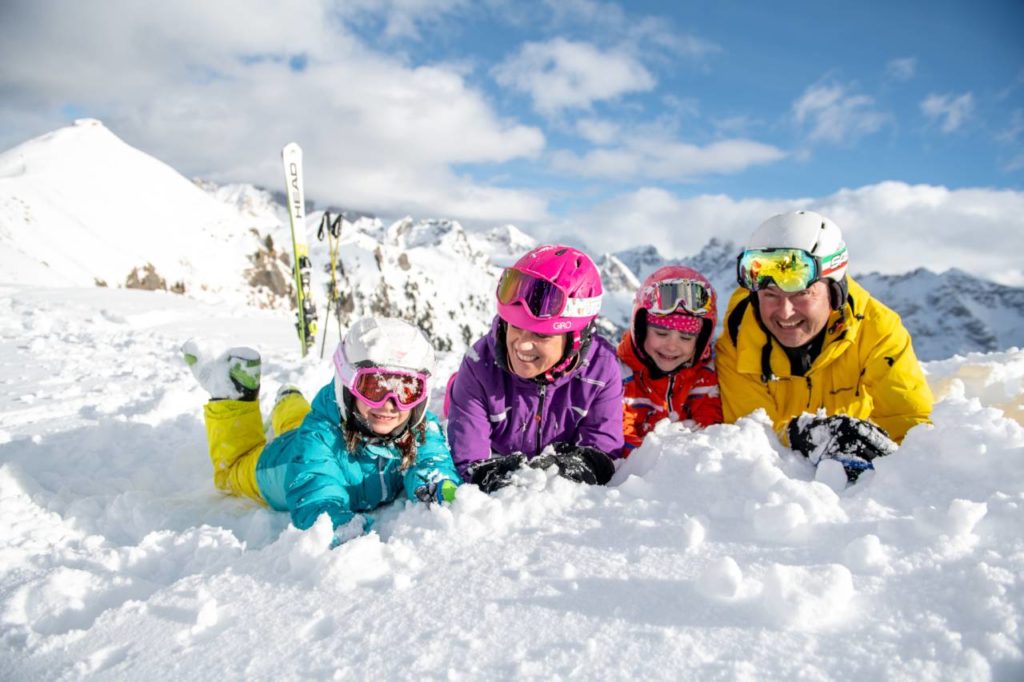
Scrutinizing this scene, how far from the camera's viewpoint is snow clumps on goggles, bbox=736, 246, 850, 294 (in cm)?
390

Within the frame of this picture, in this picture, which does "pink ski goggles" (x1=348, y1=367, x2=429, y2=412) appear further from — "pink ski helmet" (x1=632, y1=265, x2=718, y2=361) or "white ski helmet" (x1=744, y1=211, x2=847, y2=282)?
"white ski helmet" (x1=744, y1=211, x2=847, y2=282)

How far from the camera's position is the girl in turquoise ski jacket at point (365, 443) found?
333 centimetres

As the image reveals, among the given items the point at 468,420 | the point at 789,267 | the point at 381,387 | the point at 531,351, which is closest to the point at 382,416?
the point at 381,387

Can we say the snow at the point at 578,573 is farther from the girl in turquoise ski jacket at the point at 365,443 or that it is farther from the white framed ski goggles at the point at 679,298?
the white framed ski goggles at the point at 679,298

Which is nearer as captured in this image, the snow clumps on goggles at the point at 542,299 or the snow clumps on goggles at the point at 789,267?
the snow clumps on goggles at the point at 542,299

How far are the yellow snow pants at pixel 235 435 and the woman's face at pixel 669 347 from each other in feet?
9.28

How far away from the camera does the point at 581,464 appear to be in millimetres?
3414

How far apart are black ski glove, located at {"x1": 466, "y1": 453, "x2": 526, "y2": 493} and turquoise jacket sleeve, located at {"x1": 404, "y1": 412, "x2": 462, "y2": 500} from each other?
0.38 feet

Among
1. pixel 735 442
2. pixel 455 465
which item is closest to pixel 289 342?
pixel 455 465

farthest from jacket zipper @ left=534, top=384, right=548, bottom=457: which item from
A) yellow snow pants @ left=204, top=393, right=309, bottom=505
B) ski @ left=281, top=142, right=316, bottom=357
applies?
ski @ left=281, top=142, right=316, bottom=357

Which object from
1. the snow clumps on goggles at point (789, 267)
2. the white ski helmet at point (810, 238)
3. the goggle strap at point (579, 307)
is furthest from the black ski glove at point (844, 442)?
the goggle strap at point (579, 307)

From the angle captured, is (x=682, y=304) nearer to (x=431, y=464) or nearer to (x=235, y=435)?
(x=431, y=464)

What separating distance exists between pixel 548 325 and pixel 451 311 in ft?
463

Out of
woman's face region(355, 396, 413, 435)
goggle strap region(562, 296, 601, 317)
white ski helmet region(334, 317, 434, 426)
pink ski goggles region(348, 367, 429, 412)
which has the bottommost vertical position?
woman's face region(355, 396, 413, 435)
